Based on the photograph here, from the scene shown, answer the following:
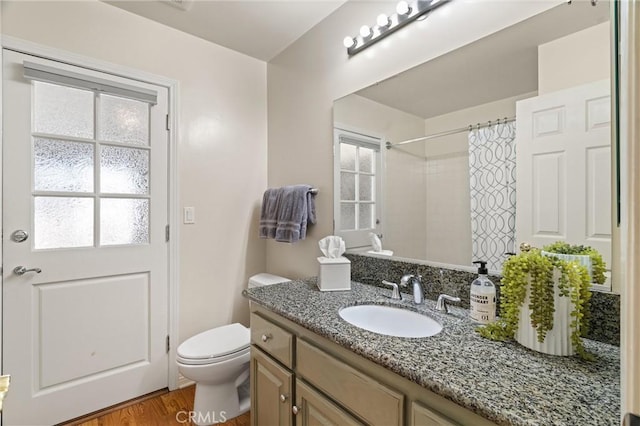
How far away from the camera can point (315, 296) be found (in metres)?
1.37

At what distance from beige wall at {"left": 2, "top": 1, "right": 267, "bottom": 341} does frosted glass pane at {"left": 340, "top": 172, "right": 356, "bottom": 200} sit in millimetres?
839

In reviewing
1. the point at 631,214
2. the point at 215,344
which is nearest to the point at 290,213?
the point at 215,344

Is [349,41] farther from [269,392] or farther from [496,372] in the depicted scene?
[269,392]

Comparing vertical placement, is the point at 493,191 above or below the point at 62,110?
below

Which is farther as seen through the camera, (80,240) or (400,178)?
(80,240)

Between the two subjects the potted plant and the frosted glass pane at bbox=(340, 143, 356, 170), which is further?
the frosted glass pane at bbox=(340, 143, 356, 170)

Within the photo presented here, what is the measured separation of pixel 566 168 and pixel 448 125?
18.8 inches

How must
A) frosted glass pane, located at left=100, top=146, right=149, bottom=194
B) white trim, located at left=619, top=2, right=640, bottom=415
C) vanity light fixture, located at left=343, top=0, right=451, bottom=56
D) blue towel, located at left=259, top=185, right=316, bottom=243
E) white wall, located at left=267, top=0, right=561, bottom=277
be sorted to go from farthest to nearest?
blue towel, located at left=259, top=185, right=316, bottom=243, frosted glass pane, located at left=100, top=146, right=149, bottom=194, vanity light fixture, located at left=343, top=0, right=451, bottom=56, white wall, located at left=267, top=0, right=561, bottom=277, white trim, located at left=619, top=2, right=640, bottom=415

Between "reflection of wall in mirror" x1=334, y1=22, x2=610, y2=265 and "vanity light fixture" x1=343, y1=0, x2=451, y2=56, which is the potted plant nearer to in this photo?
"reflection of wall in mirror" x1=334, y1=22, x2=610, y2=265

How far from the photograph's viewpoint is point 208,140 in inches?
84.5

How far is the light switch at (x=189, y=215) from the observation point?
2041mm

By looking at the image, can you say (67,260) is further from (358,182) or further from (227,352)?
(358,182)

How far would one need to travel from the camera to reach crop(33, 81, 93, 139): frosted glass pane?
161cm

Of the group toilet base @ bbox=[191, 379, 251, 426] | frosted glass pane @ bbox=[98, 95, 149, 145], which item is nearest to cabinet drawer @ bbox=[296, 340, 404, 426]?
toilet base @ bbox=[191, 379, 251, 426]
